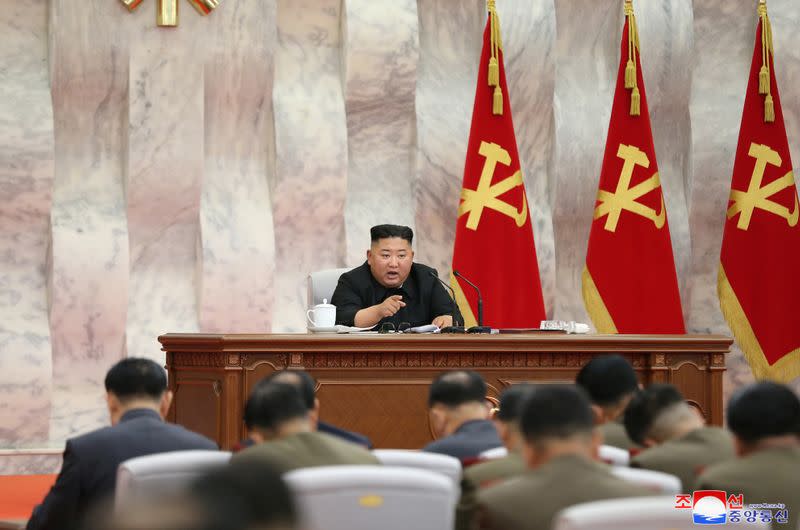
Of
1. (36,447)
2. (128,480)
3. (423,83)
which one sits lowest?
(36,447)

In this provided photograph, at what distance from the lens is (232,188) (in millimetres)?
7977

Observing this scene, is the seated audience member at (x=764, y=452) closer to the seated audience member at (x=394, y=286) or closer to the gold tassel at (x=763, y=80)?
the seated audience member at (x=394, y=286)

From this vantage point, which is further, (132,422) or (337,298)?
(337,298)

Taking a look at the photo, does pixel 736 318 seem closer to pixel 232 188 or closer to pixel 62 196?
pixel 232 188

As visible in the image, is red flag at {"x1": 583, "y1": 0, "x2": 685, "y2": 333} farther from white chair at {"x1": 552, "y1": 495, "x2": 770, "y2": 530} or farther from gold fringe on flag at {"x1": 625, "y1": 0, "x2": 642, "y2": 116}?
white chair at {"x1": 552, "y1": 495, "x2": 770, "y2": 530}

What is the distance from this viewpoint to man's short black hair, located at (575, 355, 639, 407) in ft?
11.9

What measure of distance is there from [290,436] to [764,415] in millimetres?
1108

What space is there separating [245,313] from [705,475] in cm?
543

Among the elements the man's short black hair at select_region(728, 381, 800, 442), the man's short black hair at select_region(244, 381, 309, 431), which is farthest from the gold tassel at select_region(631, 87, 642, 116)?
the man's short black hair at select_region(244, 381, 309, 431)

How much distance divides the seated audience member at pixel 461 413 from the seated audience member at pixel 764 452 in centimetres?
72

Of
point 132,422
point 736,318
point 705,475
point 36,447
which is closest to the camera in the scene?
point 705,475

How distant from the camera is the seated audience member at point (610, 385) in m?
3.64

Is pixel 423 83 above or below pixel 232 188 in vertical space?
above

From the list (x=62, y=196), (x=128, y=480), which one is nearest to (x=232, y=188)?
(x=62, y=196)
